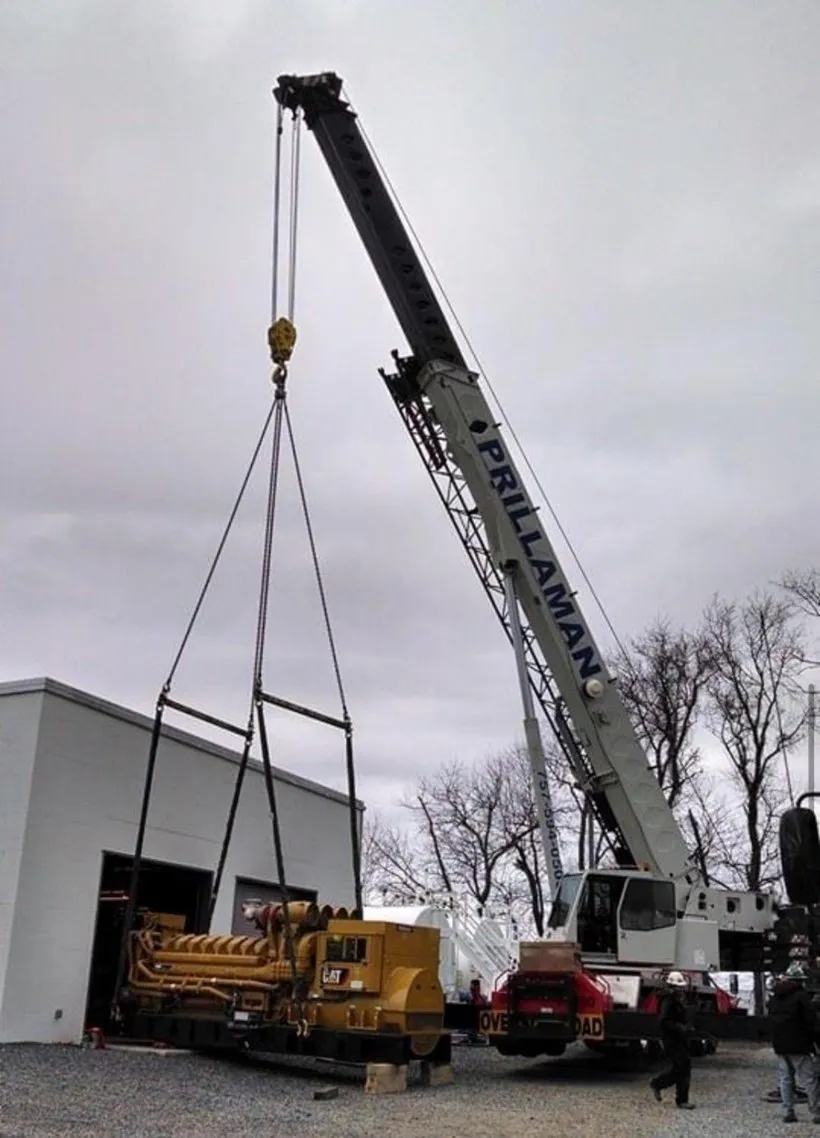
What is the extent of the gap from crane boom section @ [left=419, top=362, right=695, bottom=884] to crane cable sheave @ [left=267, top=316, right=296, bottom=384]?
11.0ft

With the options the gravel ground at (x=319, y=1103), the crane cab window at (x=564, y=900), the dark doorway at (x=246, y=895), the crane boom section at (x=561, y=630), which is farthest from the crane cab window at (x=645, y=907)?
the dark doorway at (x=246, y=895)

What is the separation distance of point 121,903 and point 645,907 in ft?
27.7

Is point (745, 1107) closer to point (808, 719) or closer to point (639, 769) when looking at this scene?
point (639, 769)

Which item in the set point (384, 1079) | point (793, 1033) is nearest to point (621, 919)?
point (384, 1079)

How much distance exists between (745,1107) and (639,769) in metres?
5.24

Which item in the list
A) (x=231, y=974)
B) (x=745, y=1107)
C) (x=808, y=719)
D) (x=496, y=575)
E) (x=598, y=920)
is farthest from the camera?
(x=808, y=719)

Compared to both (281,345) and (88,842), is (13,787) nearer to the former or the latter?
(88,842)

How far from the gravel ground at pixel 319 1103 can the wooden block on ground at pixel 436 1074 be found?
0.19 m

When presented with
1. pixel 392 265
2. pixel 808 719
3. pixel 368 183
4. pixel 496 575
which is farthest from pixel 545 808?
pixel 808 719

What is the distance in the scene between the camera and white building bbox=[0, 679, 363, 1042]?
1630cm

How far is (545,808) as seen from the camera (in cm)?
1722

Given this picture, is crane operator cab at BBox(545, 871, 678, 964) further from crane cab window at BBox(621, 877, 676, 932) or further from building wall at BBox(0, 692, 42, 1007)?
building wall at BBox(0, 692, 42, 1007)

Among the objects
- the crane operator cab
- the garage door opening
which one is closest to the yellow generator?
the crane operator cab

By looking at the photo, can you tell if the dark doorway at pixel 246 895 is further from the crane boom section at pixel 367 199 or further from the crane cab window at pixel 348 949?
the crane boom section at pixel 367 199
